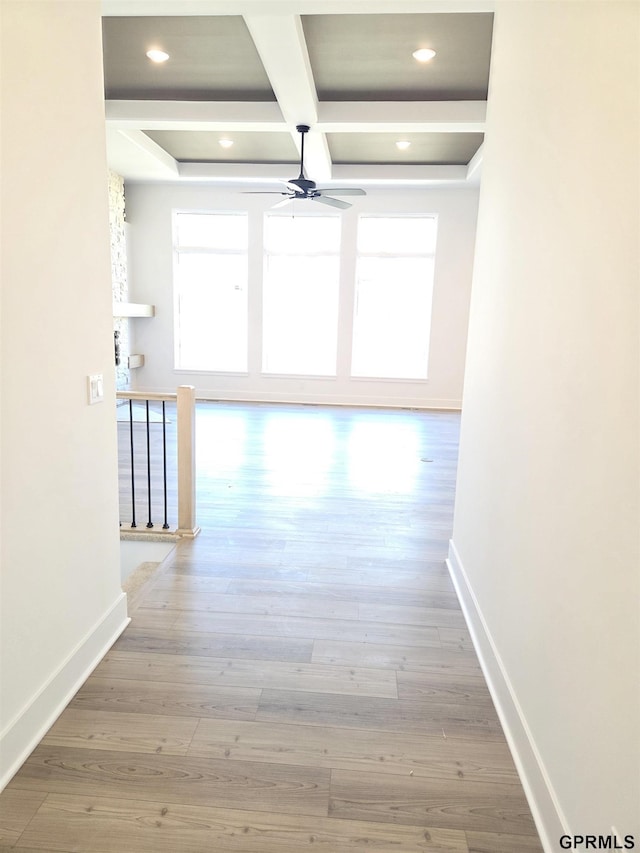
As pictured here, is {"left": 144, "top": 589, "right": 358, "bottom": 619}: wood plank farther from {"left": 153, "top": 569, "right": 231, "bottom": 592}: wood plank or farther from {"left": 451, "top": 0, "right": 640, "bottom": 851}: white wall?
{"left": 451, "top": 0, "right": 640, "bottom": 851}: white wall

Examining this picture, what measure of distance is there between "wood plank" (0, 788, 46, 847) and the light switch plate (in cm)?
133

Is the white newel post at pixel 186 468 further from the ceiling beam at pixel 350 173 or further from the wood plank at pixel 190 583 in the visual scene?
the ceiling beam at pixel 350 173

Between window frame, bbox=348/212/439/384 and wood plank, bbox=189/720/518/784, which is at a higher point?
window frame, bbox=348/212/439/384

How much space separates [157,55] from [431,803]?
5.48m

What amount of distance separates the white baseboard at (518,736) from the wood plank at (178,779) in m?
0.64

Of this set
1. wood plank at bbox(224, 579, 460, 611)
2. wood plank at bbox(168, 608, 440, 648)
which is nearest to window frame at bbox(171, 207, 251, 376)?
wood plank at bbox(224, 579, 460, 611)

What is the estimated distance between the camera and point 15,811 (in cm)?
157

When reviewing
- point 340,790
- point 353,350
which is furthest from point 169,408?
point 340,790

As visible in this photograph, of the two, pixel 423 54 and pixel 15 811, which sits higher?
pixel 423 54

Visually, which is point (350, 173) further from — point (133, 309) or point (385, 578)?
point (385, 578)

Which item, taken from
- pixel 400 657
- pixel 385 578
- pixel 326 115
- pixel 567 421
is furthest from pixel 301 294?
pixel 567 421

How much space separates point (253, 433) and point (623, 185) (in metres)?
5.72

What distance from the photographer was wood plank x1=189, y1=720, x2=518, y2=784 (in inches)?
68.9

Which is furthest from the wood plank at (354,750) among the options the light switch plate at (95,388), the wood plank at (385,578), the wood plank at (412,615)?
the light switch plate at (95,388)
